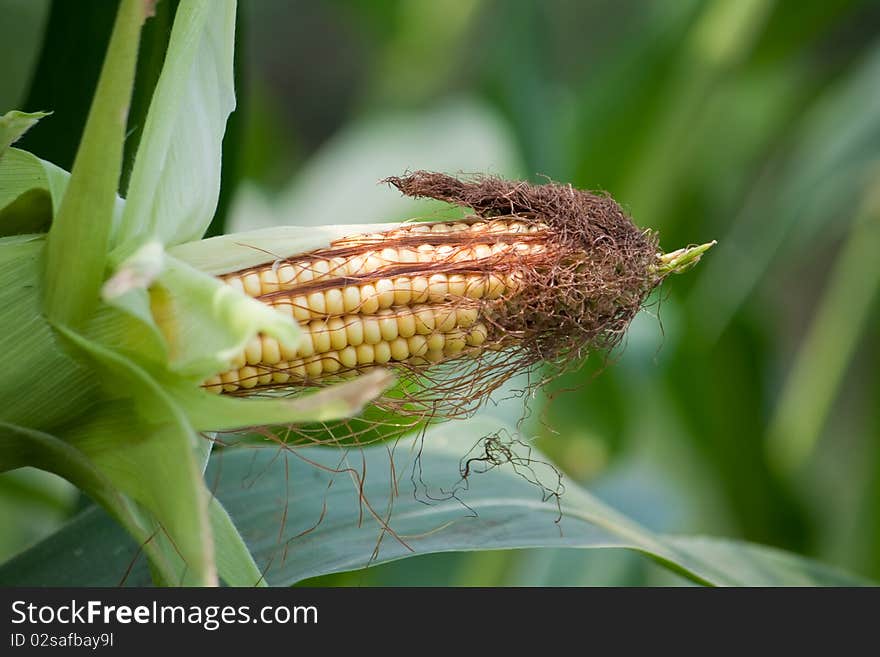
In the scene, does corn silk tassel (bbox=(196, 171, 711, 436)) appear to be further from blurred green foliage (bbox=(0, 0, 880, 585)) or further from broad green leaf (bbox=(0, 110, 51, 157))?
blurred green foliage (bbox=(0, 0, 880, 585))

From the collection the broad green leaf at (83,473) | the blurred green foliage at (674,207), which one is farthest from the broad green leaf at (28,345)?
the blurred green foliage at (674,207)

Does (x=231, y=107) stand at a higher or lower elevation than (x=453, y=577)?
higher

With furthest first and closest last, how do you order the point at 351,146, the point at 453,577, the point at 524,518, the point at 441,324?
1. the point at 351,146
2. the point at 453,577
3. the point at 524,518
4. the point at 441,324

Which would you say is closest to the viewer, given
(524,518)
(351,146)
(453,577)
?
(524,518)

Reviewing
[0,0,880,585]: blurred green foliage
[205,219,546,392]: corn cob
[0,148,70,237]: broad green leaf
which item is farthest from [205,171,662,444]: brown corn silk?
[0,0,880,585]: blurred green foliage

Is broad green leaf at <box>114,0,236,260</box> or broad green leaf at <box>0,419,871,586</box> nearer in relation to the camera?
broad green leaf at <box>114,0,236,260</box>

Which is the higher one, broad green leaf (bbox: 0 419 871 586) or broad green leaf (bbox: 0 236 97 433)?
broad green leaf (bbox: 0 236 97 433)

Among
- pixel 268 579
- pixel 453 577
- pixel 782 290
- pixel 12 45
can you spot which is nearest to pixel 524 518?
pixel 268 579

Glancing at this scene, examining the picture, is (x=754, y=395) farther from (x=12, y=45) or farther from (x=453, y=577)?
(x=12, y=45)
